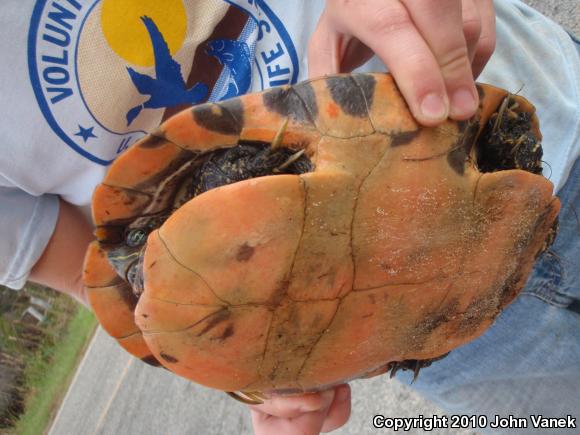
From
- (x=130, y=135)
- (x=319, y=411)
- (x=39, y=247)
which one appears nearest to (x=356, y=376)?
(x=319, y=411)

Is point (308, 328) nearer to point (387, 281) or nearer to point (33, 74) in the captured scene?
point (387, 281)

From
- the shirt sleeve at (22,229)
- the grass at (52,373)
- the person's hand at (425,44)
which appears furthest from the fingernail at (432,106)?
the grass at (52,373)

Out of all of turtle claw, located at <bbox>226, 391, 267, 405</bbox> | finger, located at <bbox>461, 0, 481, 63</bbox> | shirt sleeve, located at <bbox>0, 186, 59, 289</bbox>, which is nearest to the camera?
finger, located at <bbox>461, 0, 481, 63</bbox>

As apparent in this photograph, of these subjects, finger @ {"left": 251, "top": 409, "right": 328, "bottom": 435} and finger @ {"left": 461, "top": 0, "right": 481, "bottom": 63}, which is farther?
finger @ {"left": 251, "top": 409, "right": 328, "bottom": 435}

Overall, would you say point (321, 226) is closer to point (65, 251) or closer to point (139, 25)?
point (139, 25)

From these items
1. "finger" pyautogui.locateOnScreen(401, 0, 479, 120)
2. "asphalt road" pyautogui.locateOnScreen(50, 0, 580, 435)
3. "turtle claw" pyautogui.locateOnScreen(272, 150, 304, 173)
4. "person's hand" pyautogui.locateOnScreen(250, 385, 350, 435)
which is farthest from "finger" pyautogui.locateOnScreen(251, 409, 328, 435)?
"asphalt road" pyautogui.locateOnScreen(50, 0, 580, 435)

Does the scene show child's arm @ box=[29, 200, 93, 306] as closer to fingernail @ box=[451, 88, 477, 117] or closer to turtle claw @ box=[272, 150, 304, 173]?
turtle claw @ box=[272, 150, 304, 173]

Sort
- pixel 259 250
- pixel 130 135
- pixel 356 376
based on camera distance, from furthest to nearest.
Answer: pixel 130 135, pixel 356 376, pixel 259 250
